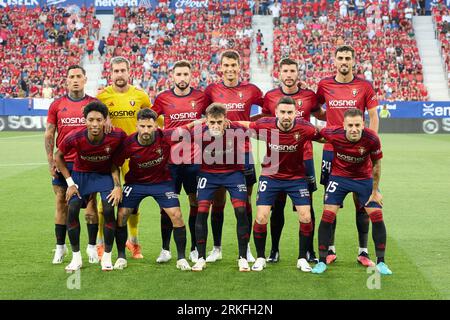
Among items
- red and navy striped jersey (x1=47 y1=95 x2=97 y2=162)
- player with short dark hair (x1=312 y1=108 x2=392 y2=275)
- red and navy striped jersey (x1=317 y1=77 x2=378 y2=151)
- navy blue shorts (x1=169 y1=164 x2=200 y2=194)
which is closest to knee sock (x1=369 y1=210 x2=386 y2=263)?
player with short dark hair (x1=312 y1=108 x2=392 y2=275)

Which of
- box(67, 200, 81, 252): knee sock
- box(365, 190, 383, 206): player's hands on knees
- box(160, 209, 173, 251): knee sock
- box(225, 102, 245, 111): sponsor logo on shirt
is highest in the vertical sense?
box(225, 102, 245, 111): sponsor logo on shirt

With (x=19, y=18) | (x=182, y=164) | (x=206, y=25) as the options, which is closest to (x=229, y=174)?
(x=182, y=164)

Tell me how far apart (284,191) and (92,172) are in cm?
222

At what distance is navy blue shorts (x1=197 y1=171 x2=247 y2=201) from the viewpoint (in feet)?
27.6

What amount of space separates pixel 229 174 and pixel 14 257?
274 cm

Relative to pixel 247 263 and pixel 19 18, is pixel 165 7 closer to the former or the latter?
pixel 19 18

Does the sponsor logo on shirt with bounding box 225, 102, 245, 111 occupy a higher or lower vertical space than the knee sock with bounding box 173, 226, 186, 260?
higher

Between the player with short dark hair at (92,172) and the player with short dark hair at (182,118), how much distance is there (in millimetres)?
777

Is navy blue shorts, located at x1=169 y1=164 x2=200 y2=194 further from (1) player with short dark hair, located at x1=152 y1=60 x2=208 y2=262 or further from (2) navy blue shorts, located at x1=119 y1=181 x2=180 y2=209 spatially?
(2) navy blue shorts, located at x1=119 y1=181 x2=180 y2=209

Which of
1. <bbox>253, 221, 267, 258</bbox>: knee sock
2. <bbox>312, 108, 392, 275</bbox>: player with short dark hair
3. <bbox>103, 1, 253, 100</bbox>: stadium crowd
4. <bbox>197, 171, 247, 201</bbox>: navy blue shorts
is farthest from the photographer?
<bbox>103, 1, 253, 100</bbox>: stadium crowd

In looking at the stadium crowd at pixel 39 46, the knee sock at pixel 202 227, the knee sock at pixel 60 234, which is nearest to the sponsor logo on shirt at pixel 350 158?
the knee sock at pixel 202 227

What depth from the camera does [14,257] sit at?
8656mm

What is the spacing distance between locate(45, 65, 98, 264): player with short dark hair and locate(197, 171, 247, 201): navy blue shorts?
1312mm

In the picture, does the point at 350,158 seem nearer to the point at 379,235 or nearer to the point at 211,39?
the point at 379,235
